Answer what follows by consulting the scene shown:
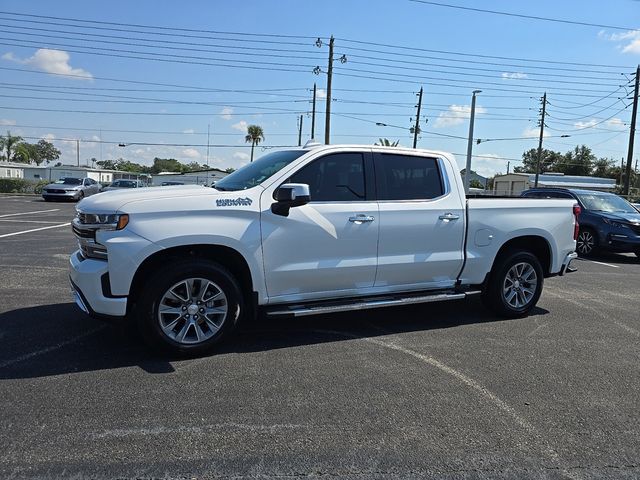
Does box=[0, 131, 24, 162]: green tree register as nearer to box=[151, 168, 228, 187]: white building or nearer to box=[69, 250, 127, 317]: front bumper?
box=[151, 168, 228, 187]: white building

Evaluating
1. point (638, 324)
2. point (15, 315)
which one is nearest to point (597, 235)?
point (638, 324)

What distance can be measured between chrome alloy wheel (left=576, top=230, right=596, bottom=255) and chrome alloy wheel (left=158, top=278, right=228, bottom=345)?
1086 cm

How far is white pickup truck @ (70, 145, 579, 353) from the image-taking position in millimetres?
4496

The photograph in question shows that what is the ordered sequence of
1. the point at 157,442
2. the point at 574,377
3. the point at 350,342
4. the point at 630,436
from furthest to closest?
1. the point at 350,342
2. the point at 574,377
3. the point at 630,436
4. the point at 157,442

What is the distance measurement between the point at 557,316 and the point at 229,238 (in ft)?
14.2

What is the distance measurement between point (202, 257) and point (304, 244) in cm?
96

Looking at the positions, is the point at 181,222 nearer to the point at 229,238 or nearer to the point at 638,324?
the point at 229,238

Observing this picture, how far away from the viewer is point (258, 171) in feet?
17.8

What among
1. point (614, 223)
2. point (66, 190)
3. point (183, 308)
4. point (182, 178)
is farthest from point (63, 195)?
point (182, 178)

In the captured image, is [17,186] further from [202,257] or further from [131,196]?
[202,257]

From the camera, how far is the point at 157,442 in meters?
3.26

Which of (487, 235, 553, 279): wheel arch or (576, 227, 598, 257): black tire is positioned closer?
(487, 235, 553, 279): wheel arch

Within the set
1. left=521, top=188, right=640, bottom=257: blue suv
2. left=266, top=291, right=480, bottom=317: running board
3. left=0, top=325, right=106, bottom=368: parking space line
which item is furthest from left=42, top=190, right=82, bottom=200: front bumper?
left=266, top=291, right=480, bottom=317: running board

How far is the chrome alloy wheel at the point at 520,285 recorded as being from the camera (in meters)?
6.36
